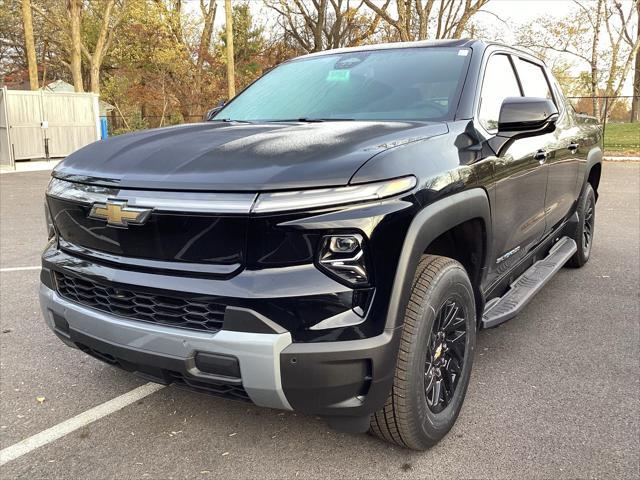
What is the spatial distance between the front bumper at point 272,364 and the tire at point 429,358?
0.47 ft

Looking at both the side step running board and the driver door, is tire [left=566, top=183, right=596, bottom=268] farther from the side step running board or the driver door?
the driver door

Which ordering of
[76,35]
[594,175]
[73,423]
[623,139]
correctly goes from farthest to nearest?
[76,35] → [623,139] → [594,175] → [73,423]

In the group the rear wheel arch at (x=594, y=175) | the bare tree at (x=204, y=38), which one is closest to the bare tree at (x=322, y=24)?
the bare tree at (x=204, y=38)

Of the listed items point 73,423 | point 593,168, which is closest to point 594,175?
point 593,168

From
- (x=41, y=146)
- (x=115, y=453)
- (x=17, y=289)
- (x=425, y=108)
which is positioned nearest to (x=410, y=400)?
(x=115, y=453)

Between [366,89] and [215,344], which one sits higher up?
[366,89]

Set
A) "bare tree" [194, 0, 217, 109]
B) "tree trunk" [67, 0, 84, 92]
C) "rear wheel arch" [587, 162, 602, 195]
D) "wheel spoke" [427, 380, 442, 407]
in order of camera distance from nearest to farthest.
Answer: "wheel spoke" [427, 380, 442, 407] < "rear wheel arch" [587, 162, 602, 195] < "tree trunk" [67, 0, 84, 92] < "bare tree" [194, 0, 217, 109]

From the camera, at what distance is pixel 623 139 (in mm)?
22938

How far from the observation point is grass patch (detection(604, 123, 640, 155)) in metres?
19.2

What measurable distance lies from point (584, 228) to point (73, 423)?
4568 mm

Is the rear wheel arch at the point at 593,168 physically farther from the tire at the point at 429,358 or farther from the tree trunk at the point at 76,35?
the tree trunk at the point at 76,35

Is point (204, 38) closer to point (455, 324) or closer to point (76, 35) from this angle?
point (76, 35)

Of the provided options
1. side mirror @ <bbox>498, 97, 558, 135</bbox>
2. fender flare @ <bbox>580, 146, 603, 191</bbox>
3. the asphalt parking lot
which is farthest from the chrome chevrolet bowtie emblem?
fender flare @ <bbox>580, 146, 603, 191</bbox>

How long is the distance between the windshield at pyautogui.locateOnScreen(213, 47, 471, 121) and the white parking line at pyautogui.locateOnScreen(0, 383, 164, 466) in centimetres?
168
